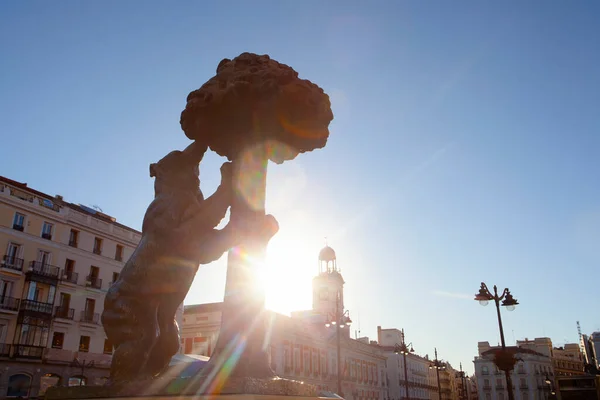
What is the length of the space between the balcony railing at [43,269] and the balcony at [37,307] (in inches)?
61.6

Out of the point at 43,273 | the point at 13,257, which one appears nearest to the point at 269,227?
the point at 13,257

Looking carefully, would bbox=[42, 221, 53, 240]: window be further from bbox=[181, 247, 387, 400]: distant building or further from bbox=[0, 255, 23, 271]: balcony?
bbox=[181, 247, 387, 400]: distant building

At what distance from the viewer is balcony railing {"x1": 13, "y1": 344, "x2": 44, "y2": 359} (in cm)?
2425

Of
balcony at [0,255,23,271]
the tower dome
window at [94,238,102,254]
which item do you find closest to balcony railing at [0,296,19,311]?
balcony at [0,255,23,271]

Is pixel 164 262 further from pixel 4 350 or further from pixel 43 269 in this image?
pixel 43 269

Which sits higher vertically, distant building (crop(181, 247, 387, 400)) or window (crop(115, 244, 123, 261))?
window (crop(115, 244, 123, 261))

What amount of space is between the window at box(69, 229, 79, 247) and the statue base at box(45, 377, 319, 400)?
2831cm

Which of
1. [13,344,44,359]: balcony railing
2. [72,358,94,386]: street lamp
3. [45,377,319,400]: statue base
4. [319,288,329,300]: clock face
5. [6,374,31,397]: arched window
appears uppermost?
[319,288,329,300]: clock face

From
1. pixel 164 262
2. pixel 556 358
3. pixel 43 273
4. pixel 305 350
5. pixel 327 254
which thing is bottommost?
pixel 164 262

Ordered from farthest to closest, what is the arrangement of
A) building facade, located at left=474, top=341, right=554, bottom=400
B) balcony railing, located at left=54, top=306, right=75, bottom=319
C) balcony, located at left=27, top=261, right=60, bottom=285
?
building facade, located at left=474, top=341, right=554, bottom=400 → balcony railing, located at left=54, top=306, right=75, bottom=319 → balcony, located at left=27, top=261, right=60, bottom=285

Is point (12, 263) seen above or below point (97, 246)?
below

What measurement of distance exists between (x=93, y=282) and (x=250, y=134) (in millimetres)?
28822

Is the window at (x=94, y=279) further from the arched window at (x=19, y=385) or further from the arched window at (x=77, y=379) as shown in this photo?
the arched window at (x=19, y=385)

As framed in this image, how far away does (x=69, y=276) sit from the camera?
2834 centimetres
